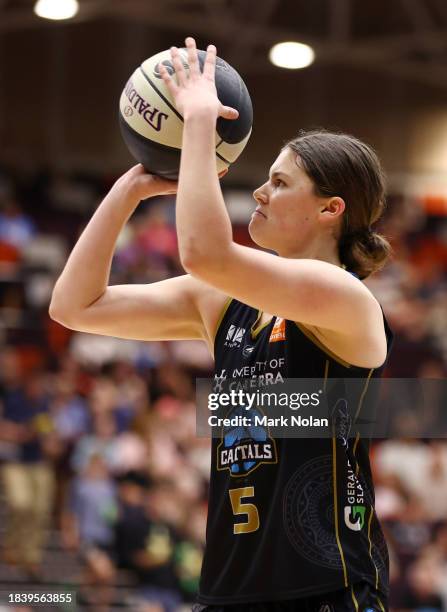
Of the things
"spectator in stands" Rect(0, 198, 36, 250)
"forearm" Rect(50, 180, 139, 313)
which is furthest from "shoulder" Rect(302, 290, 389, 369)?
"spectator in stands" Rect(0, 198, 36, 250)

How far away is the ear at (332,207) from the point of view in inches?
114

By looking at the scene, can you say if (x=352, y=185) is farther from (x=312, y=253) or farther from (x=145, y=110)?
(x=145, y=110)

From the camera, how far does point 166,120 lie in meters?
2.93

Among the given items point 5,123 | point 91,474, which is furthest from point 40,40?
point 91,474

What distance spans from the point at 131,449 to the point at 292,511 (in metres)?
7.48

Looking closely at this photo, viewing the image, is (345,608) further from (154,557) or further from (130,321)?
(154,557)

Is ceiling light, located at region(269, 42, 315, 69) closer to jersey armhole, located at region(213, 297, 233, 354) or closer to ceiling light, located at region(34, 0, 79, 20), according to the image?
ceiling light, located at region(34, 0, 79, 20)

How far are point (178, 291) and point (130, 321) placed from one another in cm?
17

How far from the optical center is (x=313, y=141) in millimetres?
2949

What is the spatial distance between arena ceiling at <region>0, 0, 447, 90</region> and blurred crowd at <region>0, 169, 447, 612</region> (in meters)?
3.35

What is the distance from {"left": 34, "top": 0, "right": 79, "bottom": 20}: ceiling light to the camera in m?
14.4

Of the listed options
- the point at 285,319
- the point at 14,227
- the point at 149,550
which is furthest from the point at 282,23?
the point at 285,319

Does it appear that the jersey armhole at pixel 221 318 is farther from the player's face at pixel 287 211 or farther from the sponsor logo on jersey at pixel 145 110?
the sponsor logo on jersey at pixel 145 110

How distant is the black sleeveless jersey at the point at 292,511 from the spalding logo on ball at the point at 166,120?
532 mm
